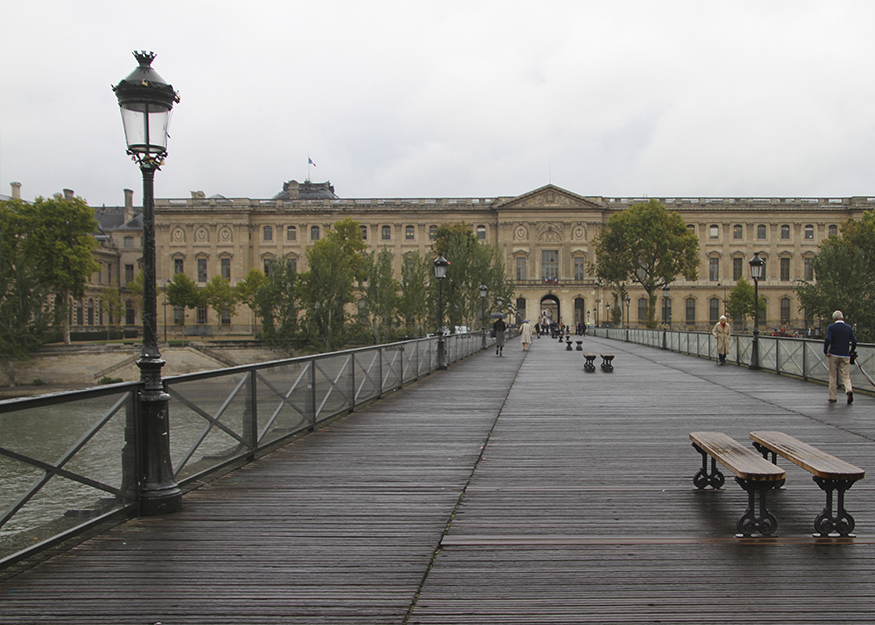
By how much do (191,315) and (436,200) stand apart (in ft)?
120

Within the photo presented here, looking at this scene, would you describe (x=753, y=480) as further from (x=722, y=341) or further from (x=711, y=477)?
(x=722, y=341)

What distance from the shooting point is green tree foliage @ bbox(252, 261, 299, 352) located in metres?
53.1

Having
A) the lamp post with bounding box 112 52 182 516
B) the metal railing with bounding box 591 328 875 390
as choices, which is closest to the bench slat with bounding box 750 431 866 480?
the lamp post with bounding box 112 52 182 516

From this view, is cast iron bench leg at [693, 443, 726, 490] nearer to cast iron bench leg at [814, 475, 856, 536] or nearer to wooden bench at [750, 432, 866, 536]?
wooden bench at [750, 432, 866, 536]

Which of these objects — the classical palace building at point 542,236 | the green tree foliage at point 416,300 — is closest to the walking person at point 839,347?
the green tree foliage at point 416,300

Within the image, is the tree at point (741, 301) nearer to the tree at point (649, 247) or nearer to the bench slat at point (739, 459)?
the tree at point (649, 247)

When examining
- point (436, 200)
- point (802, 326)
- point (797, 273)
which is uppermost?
point (436, 200)

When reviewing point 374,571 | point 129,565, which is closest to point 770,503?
point 374,571

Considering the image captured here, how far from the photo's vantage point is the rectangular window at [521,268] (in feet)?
304

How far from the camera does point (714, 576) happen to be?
432 centimetres

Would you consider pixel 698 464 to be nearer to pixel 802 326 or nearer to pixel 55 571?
pixel 55 571

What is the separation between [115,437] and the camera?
5.57m

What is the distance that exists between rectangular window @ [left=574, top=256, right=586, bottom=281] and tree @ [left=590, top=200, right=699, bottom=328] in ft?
88.6

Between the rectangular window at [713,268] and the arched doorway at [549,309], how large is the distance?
21.6m
